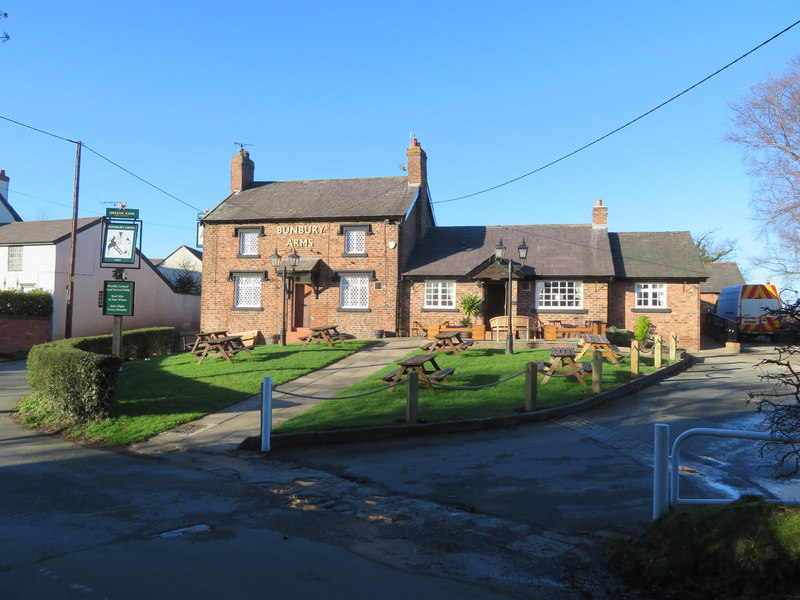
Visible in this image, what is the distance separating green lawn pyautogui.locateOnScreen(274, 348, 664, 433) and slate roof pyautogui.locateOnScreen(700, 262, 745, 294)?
1216 inches

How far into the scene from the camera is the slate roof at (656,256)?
24422 millimetres

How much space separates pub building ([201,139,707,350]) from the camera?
24.5m

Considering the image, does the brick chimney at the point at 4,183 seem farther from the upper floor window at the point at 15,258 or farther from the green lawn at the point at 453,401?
the green lawn at the point at 453,401

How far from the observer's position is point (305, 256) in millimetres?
26438

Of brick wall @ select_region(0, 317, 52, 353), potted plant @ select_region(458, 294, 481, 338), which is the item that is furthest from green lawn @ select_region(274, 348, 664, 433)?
brick wall @ select_region(0, 317, 52, 353)

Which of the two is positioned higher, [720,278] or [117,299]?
[720,278]

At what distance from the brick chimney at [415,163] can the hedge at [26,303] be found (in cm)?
1810

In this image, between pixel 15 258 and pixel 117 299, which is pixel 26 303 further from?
pixel 117 299

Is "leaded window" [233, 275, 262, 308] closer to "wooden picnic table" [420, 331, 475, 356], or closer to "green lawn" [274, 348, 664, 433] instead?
"wooden picnic table" [420, 331, 475, 356]

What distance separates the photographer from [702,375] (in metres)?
15.6

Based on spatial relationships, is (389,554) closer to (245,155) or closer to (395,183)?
(395,183)

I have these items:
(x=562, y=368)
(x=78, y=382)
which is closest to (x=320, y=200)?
(x=562, y=368)

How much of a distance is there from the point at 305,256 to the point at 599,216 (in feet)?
44.7

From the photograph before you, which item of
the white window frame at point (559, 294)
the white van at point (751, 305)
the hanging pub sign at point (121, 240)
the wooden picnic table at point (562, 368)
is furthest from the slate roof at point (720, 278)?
the hanging pub sign at point (121, 240)
